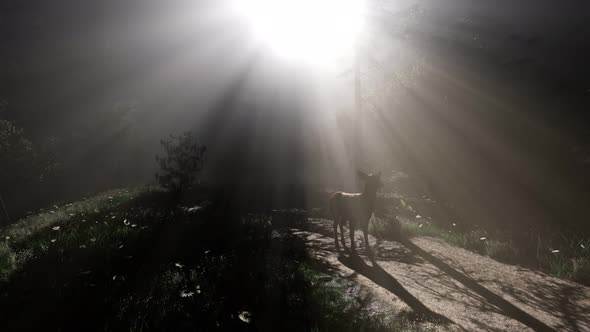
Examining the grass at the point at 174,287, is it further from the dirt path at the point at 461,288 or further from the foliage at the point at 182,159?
the foliage at the point at 182,159

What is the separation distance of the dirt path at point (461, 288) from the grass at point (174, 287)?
776mm

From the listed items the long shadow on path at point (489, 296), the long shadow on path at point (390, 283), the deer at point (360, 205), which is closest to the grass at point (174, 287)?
the long shadow on path at point (390, 283)

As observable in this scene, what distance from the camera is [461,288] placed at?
6461mm

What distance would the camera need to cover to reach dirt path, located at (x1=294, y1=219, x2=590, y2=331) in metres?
5.02

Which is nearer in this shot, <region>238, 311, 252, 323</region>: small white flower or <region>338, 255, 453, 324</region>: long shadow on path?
<region>238, 311, 252, 323</region>: small white flower

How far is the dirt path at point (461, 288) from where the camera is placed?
5016 mm

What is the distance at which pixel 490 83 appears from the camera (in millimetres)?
26109

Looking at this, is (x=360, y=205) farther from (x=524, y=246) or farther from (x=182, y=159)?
(x=182, y=159)

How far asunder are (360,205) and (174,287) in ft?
15.0

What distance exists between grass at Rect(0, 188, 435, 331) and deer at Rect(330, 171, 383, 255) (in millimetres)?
1416

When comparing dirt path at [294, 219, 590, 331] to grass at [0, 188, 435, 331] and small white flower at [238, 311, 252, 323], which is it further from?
small white flower at [238, 311, 252, 323]

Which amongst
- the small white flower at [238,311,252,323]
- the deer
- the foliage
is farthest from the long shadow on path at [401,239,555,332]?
the foliage

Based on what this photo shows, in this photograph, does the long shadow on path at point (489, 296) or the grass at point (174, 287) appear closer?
the grass at point (174, 287)

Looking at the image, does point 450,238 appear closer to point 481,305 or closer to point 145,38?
point 481,305
